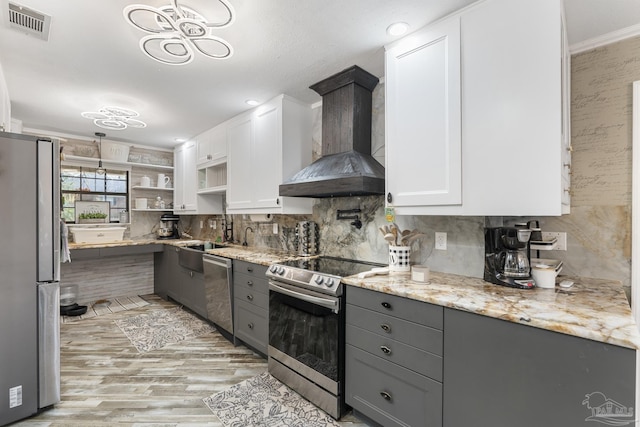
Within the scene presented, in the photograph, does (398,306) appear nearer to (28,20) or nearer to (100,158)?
(28,20)

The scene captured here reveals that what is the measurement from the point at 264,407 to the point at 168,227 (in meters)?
3.85

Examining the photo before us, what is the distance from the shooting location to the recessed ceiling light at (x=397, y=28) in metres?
1.75

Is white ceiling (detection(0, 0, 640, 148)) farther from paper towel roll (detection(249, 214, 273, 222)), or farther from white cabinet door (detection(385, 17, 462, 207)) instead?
paper towel roll (detection(249, 214, 273, 222))

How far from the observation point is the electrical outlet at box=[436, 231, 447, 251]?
6.91 feet

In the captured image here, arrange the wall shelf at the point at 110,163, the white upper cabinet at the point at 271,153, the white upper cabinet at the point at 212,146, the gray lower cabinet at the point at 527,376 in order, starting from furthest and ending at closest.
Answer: the wall shelf at the point at 110,163
the white upper cabinet at the point at 212,146
the white upper cabinet at the point at 271,153
the gray lower cabinet at the point at 527,376

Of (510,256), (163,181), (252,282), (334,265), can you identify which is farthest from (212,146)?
(510,256)

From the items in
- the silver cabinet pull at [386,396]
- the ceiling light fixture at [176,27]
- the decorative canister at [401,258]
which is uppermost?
the ceiling light fixture at [176,27]

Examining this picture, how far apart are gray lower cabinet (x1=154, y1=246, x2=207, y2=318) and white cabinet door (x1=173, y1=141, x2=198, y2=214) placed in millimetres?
695

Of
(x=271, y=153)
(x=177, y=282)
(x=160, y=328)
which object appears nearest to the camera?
(x=271, y=153)

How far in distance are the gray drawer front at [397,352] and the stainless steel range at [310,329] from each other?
114mm

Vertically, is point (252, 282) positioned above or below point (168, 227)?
below

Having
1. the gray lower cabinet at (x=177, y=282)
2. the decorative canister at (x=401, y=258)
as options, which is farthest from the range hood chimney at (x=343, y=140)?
the gray lower cabinet at (x=177, y=282)

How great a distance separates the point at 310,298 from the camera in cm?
199

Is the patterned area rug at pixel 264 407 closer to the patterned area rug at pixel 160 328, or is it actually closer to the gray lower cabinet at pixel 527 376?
the gray lower cabinet at pixel 527 376
